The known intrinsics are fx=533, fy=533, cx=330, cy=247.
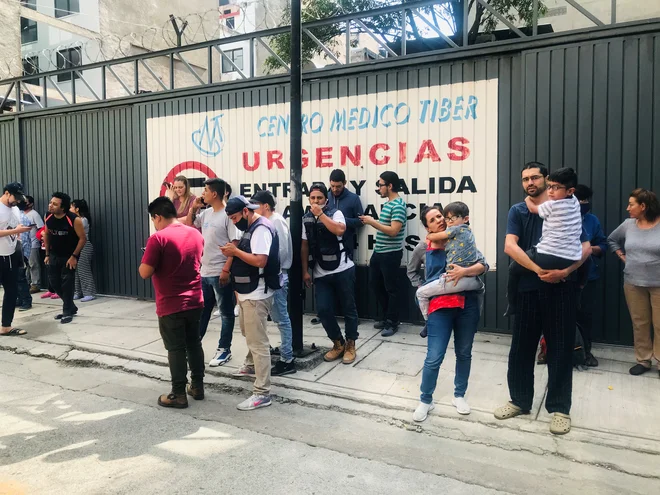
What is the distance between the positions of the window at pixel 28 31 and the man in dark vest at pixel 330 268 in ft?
73.6

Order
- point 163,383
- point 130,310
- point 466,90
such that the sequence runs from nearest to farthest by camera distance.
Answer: point 163,383 → point 466,90 → point 130,310

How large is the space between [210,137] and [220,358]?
414 cm

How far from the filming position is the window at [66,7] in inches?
893

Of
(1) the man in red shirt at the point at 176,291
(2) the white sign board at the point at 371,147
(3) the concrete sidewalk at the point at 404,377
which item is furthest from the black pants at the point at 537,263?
(1) the man in red shirt at the point at 176,291

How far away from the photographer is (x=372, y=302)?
286 inches

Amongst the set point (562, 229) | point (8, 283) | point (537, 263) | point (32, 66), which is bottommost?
point (8, 283)

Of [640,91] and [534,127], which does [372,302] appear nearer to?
[534,127]

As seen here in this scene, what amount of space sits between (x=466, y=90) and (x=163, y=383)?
4816 mm

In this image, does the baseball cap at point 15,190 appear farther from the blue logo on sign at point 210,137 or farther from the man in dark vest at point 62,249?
the blue logo on sign at point 210,137

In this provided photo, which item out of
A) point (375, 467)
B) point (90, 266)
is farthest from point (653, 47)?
point (90, 266)

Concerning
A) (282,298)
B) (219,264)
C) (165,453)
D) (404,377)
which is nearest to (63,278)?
(219,264)

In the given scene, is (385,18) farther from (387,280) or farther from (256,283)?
(256,283)

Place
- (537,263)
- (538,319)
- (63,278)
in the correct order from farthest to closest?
(63,278) < (538,319) < (537,263)

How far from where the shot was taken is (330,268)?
218 inches
